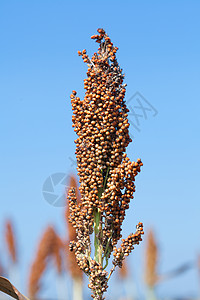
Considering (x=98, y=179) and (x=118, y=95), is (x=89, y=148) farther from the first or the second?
(x=118, y=95)
